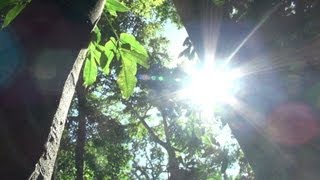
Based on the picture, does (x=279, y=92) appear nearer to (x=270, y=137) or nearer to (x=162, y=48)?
(x=270, y=137)

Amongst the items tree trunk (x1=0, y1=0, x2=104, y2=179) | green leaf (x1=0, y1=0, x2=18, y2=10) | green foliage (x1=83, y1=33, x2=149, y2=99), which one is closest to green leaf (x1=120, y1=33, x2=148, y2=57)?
green foliage (x1=83, y1=33, x2=149, y2=99)

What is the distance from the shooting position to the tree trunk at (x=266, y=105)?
1832mm

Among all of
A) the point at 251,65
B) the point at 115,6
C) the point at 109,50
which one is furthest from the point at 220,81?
the point at 115,6

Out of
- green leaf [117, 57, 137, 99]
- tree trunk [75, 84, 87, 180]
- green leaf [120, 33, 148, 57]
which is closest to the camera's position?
green leaf [117, 57, 137, 99]

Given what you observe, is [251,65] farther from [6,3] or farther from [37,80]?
[37,80]

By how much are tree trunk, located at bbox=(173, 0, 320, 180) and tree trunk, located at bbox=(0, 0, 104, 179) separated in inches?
46.3

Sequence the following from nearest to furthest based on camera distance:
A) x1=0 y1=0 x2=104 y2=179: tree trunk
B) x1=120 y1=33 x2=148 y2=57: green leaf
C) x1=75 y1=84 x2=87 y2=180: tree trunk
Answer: x1=0 y1=0 x2=104 y2=179: tree trunk < x1=120 y1=33 x2=148 y2=57: green leaf < x1=75 y1=84 x2=87 y2=180: tree trunk

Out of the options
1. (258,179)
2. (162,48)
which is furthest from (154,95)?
(258,179)

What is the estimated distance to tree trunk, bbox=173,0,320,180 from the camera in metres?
1.83

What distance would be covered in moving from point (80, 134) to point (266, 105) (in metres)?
19.7

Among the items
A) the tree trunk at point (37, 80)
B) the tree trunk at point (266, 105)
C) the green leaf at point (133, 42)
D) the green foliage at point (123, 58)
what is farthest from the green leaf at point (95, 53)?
the tree trunk at point (37, 80)

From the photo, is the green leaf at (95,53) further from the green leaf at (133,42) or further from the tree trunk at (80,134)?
the tree trunk at (80,134)

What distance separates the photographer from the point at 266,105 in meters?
2.00

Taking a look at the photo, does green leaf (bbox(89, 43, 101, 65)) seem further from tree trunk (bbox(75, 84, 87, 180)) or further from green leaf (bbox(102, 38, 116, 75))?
tree trunk (bbox(75, 84, 87, 180))
